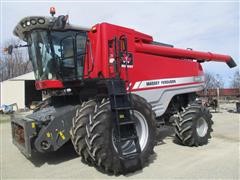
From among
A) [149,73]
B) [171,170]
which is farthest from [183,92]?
[171,170]

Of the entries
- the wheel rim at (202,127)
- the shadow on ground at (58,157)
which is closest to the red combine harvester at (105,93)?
the wheel rim at (202,127)

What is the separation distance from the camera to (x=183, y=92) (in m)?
8.60

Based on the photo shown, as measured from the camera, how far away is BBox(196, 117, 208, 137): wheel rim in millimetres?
8020

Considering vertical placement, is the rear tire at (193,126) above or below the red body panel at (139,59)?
below

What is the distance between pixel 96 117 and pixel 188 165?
6.88 feet

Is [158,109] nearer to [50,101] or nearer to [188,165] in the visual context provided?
[188,165]

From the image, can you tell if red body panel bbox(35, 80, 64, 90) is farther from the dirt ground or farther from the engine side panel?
the engine side panel

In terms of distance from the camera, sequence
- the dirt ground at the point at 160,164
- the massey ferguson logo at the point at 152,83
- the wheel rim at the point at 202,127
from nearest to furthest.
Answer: the dirt ground at the point at 160,164 < the massey ferguson logo at the point at 152,83 < the wheel rim at the point at 202,127

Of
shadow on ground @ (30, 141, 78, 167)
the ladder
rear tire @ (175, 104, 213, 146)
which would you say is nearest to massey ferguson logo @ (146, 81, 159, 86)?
rear tire @ (175, 104, 213, 146)

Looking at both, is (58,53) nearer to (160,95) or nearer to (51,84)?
(51,84)

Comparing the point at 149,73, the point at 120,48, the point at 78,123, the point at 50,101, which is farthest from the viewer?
the point at 50,101

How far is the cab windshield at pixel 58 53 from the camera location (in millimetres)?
6664

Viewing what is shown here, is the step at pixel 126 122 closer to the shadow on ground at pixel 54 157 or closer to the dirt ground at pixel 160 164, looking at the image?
the dirt ground at pixel 160 164

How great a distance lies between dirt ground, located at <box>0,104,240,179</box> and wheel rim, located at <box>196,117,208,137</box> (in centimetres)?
36
